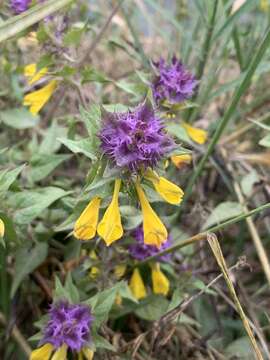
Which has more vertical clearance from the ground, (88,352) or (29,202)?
(29,202)

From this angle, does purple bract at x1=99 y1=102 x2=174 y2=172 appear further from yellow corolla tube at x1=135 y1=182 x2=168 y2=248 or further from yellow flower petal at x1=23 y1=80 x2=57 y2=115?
yellow flower petal at x1=23 y1=80 x2=57 y2=115

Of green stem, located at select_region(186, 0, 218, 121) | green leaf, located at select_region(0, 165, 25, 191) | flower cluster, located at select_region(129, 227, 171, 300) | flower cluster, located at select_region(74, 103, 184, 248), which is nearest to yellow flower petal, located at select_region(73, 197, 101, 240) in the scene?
flower cluster, located at select_region(74, 103, 184, 248)

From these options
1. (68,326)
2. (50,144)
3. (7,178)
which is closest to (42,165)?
(50,144)

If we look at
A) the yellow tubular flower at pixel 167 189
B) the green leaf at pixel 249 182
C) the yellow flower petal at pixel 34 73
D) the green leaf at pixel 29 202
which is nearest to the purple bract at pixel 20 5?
the yellow flower petal at pixel 34 73

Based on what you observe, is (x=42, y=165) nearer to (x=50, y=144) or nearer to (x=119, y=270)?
(x=50, y=144)

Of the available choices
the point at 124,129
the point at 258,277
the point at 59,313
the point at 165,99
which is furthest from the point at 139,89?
the point at 258,277

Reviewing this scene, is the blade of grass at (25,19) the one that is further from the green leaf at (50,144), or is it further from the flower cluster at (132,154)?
the green leaf at (50,144)
